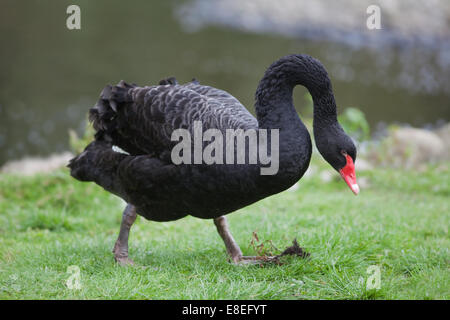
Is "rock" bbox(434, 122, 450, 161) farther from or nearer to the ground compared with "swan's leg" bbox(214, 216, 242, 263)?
farther from the ground

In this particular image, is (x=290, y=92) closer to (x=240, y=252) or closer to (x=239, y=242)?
(x=240, y=252)

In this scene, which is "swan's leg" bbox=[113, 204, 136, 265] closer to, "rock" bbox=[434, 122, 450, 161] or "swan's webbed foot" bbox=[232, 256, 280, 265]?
"swan's webbed foot" bbox=[232, 256, 280, 265]

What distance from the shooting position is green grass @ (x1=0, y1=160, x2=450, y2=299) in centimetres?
377

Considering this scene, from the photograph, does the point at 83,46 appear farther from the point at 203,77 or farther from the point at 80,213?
the point at 80,213

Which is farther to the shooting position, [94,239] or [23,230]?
[23,230]

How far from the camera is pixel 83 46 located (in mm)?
18828

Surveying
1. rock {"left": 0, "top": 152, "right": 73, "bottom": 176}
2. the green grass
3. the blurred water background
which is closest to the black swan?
the green grass

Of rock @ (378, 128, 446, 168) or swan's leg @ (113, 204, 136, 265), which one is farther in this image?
rock @ (378, 128, 446, 168)

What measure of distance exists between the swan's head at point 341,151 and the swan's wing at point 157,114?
22.7 inches

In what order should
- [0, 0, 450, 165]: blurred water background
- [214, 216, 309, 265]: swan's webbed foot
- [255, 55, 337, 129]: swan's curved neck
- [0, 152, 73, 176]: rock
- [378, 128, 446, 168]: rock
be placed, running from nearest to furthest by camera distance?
1. [255, 55, 337, 129]: swan's curved neck
2. [214, 216, 309, 265]: swan's webbed foot
3. [0, 152, 73, 176]: rock
4. [378, 128, 446, 168]: rock
5. [0, 0, 450, 165]: blurred water background

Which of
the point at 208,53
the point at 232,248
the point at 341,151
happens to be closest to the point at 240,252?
the point at 232,248

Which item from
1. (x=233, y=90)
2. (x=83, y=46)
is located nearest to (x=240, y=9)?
(x=83, y=46)

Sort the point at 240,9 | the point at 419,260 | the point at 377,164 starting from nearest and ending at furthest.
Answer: the point at 419,260, the point at 377,164, the point at 240,9

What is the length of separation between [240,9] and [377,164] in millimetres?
17846
